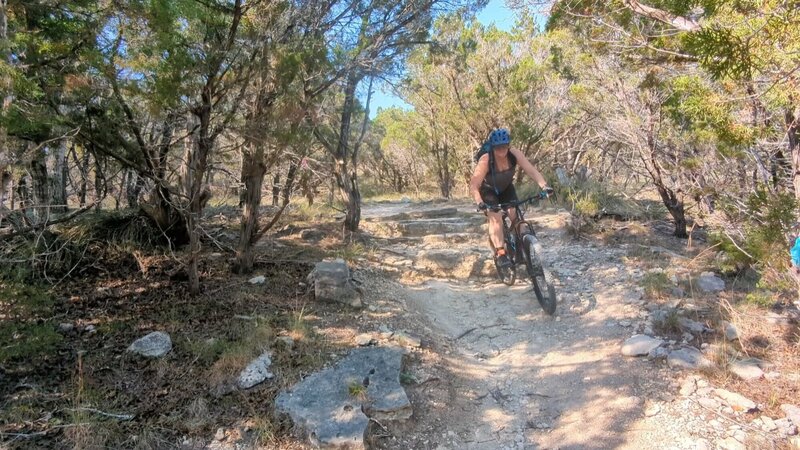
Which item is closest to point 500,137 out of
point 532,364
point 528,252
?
point 528,252

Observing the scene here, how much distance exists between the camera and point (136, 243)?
5207mm

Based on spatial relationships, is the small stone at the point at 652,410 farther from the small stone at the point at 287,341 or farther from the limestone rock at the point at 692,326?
the small stone at the point at 287,341

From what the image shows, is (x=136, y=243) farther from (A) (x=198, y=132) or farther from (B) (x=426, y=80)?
(B) (x=426, y=80)

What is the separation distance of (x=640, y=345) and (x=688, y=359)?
36cm

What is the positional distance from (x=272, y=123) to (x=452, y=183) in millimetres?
16022

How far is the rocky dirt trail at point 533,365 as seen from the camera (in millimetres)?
3139

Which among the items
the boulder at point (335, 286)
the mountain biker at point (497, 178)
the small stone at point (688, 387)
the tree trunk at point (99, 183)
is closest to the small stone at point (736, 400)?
the small stone at point (688, 387)

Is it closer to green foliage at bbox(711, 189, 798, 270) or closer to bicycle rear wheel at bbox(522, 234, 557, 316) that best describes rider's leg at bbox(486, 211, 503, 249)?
bicycle rear wheel at bbox(522, 234, 557, 316)

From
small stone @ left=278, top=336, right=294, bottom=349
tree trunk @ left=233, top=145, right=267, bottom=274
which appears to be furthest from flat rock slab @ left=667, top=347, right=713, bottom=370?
tree trunk @ left=233, top=145, right=267, bottom=274

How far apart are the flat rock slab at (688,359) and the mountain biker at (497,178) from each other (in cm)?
198

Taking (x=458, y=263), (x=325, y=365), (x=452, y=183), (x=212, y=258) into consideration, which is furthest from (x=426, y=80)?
(x=325, y=365)

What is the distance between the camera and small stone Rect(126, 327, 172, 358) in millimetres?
3768

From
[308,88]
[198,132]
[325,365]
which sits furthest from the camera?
A: [308,88]

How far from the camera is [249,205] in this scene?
5.15 metres
